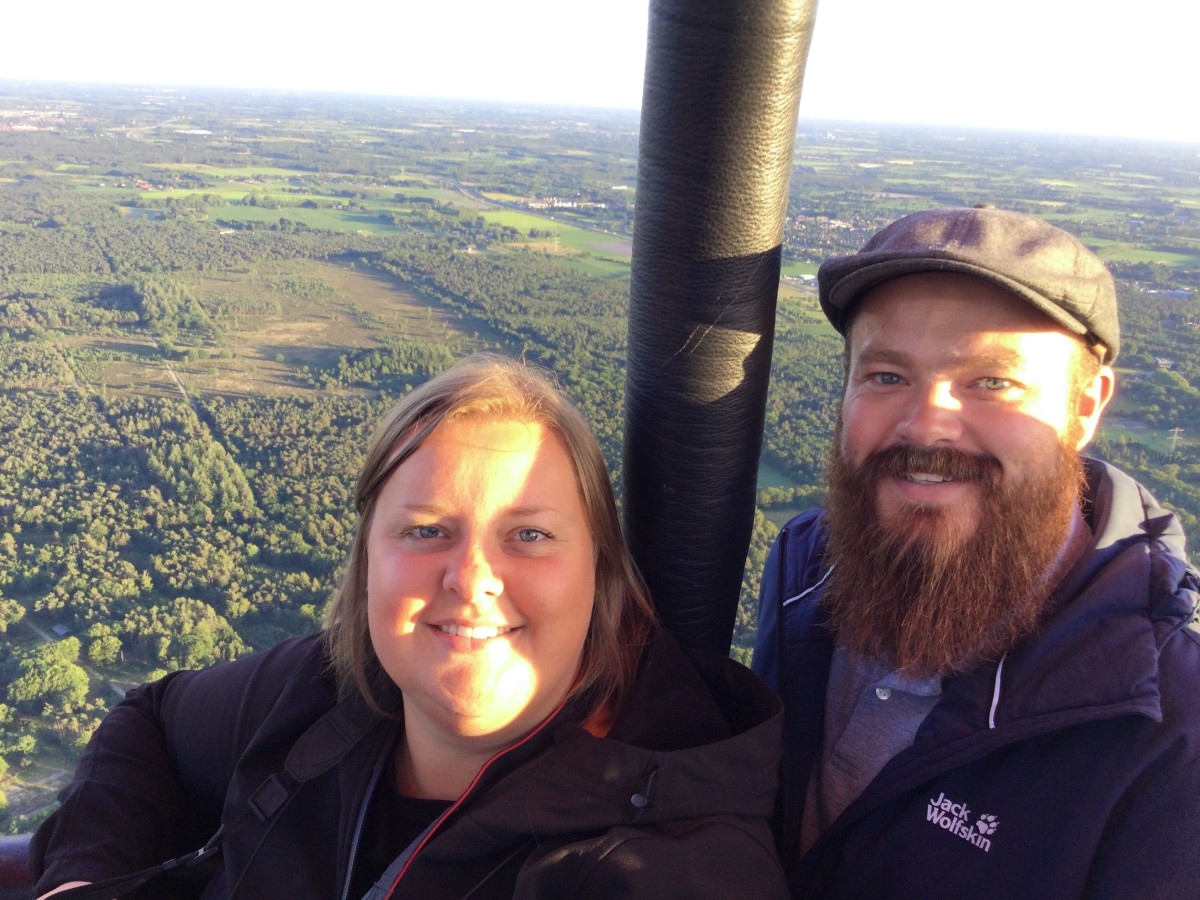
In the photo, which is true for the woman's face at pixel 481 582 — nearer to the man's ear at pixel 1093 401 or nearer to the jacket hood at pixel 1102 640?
the jacket hood at pixel 1102 640

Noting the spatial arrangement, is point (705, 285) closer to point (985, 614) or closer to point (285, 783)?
point (985, 614)

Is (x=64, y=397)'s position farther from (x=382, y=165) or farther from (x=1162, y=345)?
(x=382, y=165)

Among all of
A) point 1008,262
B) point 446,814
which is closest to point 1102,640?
point 1008,262

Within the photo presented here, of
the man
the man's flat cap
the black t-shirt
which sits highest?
the man's flat cap

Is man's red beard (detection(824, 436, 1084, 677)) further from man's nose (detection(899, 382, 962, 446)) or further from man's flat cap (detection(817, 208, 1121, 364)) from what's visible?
man's flat cap (detection(817, 208, 1121, 364))

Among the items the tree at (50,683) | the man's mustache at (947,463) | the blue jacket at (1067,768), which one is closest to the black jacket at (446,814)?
the blue jacket at (1067,768)

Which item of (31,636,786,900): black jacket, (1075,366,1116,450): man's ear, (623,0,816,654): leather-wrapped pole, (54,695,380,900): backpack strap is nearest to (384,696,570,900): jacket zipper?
(31,636,786,900): black jacket
